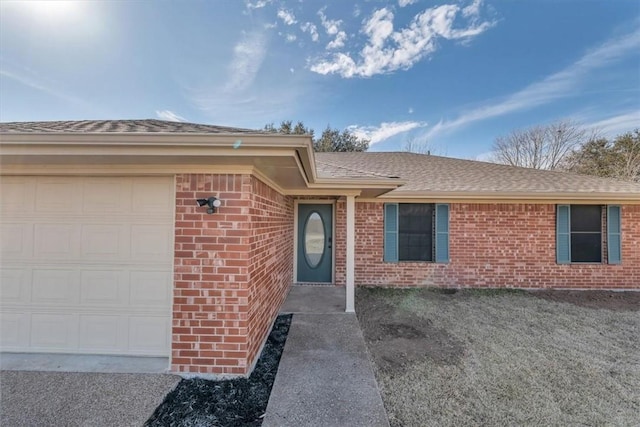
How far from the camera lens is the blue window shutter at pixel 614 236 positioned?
6.90m

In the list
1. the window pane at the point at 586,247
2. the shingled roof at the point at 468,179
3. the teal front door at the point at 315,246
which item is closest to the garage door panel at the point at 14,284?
the shingled roof at the point at 468,179

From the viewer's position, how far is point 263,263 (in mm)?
3846

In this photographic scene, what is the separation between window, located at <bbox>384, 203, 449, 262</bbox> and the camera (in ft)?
23.0


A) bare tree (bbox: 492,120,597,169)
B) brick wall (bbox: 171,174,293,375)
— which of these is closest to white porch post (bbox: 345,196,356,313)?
brick wall (bbox: 171,174,293,375)

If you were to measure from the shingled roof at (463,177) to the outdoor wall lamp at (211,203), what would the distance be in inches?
77.0

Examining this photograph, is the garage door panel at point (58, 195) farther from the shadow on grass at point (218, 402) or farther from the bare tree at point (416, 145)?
the bare tree at point (416, 145)

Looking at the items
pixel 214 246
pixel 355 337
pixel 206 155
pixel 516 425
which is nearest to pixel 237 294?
pixel 214 246

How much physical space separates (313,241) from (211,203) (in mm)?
4546

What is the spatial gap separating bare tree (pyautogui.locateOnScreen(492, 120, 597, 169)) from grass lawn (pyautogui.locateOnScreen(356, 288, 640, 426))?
59.9ft

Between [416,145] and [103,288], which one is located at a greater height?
[416,145]

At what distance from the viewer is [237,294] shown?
3.01 m

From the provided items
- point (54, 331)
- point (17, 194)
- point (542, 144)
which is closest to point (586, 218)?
point (54, 331)

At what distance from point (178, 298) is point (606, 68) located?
14.2 m

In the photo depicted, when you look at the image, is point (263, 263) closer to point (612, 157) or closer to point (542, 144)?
point (612, 157)
